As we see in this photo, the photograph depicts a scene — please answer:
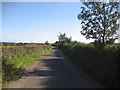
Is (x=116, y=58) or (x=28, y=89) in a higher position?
(x=116, y=58)

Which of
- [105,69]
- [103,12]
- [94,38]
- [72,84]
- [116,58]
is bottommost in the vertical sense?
[72,84]

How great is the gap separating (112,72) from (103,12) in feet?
24.2

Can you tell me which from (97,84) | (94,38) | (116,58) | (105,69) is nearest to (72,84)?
(97,84)

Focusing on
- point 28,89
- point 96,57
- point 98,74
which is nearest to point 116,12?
point 96,57

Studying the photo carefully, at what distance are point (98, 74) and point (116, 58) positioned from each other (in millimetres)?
1947

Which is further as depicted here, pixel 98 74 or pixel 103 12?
pixel 103 12

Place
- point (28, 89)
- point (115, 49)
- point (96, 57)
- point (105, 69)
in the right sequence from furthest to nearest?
1. point (96, 57)
2. point (105, 69)
3. point (115, 49)
4. point (28, 89)

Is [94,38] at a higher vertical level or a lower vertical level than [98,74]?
higher

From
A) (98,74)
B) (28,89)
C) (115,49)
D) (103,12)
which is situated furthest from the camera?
(103,12)

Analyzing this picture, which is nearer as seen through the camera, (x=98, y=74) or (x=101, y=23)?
(x=98, y=74)

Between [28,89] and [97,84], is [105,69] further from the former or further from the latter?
[28,89]

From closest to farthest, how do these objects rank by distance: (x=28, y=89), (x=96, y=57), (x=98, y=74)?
(x=28, y=89) < (x=98, y=74) < (x=96, y=57)

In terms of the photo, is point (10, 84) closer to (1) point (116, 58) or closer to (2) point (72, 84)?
(2) point (72, 84)

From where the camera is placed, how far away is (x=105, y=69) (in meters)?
8.42
